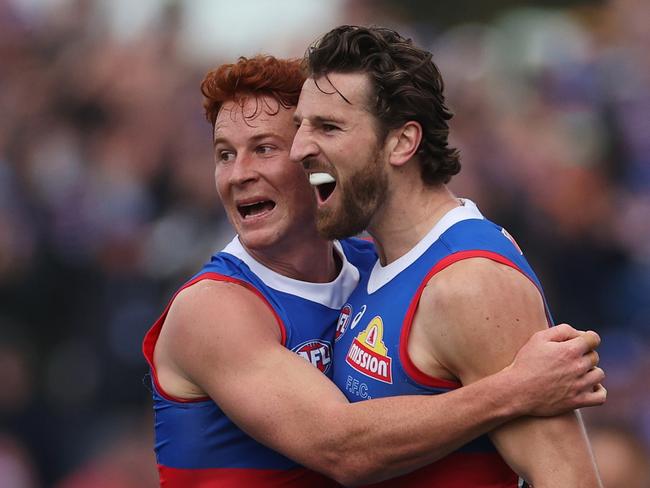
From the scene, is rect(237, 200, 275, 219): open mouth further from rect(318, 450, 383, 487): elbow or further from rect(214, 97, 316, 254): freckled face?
rect(318, 450, 383, 487): elbow

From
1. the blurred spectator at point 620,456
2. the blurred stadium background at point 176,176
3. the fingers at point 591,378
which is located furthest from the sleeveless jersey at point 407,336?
the blurred stadium background at point 176,176

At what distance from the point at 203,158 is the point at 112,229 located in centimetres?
85

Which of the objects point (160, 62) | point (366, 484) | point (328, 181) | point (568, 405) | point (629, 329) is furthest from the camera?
point (160, 62)

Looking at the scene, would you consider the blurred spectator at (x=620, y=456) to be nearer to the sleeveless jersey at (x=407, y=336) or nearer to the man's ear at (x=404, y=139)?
the sleeveless jersey at (x=407, y=336)

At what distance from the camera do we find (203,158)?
8.43 meters

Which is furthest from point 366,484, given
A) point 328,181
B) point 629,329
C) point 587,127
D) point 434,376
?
point 587,127

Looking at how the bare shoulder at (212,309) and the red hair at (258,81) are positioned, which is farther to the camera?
the red hair at (258,81)

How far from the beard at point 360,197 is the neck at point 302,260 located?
1.41 ft

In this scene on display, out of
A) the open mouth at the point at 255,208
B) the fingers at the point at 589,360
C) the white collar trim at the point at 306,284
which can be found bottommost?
the fingers at the point at 589,360

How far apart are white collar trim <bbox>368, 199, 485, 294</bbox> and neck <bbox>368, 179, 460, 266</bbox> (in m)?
0.03

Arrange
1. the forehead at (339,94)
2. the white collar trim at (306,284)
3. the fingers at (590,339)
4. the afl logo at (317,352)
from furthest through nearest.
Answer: the white collar trim at (306,284) < the afl logo at (317,352) < the forehead at (339,94) < the fingers at (590,339)

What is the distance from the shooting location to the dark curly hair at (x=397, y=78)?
424cm

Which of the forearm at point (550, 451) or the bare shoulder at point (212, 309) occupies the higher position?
the bare shoulder at point (212, 309)

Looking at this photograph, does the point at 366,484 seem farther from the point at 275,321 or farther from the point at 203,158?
the point at 203,158
